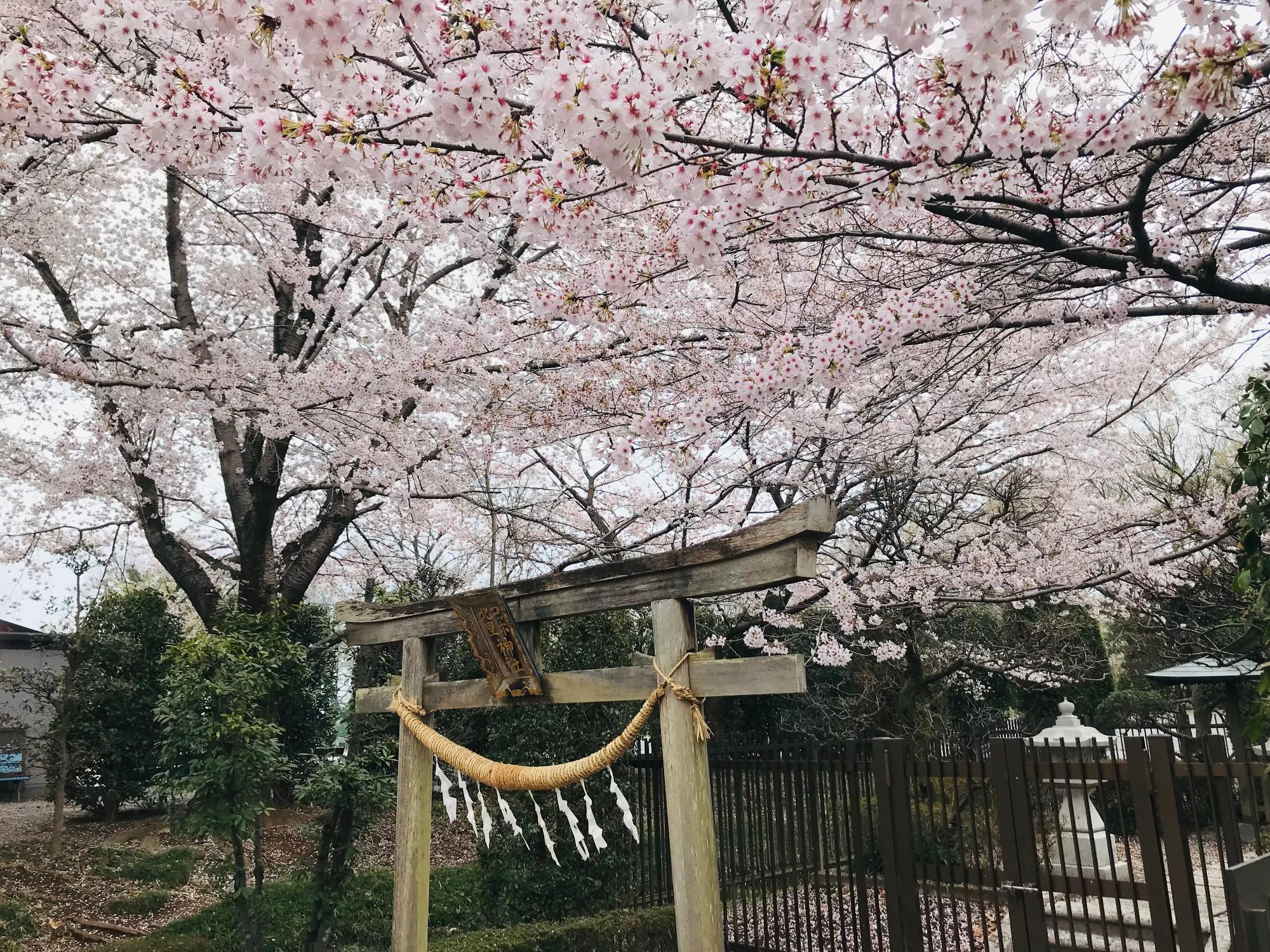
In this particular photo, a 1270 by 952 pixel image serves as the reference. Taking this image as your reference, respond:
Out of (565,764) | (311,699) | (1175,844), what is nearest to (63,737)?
(311,699)

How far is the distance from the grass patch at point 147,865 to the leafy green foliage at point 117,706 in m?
1.34

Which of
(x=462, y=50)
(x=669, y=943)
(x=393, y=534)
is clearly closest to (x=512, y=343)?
(x=462, y=50)

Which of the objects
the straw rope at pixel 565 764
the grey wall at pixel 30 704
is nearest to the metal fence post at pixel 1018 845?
the straw rope at pixel 565 764

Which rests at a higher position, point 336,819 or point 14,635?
point 14,635

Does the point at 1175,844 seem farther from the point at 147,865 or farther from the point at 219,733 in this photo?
the point at 147,865

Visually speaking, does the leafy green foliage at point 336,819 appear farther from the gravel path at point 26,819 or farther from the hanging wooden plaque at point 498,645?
the gravel path at point 26,819

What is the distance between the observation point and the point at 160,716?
597 centimetres

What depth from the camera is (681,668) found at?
3.76 meters

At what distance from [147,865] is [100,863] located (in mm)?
544

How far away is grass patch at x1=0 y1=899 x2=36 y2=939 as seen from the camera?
7076 millimetres

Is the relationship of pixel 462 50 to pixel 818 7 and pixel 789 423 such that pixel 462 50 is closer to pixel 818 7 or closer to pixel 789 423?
pixel 818 7

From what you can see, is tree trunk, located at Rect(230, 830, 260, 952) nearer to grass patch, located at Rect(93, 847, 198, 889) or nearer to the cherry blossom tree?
the cherry blossom tree

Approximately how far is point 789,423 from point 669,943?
4198mm

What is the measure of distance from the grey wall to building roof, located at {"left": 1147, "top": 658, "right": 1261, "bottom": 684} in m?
15.5
